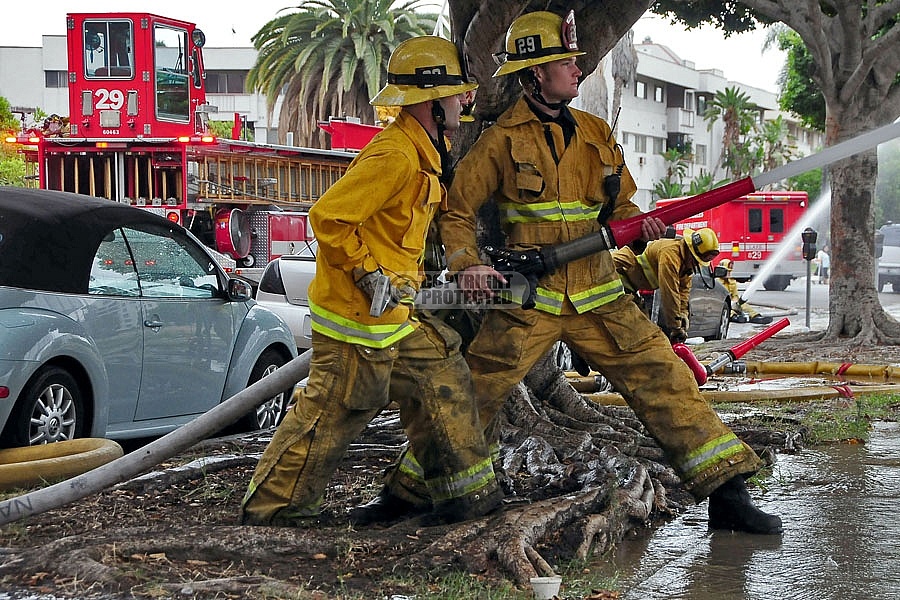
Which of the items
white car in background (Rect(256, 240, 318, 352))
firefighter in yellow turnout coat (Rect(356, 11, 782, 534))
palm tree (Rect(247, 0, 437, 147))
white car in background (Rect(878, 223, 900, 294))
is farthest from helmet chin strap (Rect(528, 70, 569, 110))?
white car in background (Rect(878, 223, 900, 294))

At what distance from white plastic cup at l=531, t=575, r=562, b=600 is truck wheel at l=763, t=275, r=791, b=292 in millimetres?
30459

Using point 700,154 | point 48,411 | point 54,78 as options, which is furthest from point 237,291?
point 700,154

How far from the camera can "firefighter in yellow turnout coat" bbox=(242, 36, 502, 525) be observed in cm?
416

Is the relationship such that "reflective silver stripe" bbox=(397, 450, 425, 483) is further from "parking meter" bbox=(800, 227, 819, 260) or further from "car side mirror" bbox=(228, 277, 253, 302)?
"parking meter" bbox=(800, 227, 819, 260)

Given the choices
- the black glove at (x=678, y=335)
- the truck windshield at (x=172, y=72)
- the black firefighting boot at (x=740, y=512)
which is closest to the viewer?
the black firefighting boot at (x=740, y=512)

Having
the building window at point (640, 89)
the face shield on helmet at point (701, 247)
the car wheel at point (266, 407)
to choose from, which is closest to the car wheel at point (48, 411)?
the car wheel at point (266, 407)

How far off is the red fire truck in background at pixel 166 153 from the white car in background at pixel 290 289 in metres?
5.38

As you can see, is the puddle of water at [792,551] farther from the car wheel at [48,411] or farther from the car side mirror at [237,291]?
the car side mirror at [237,291]

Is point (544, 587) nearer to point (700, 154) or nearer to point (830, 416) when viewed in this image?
point (830, 416)

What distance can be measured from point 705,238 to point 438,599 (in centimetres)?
530

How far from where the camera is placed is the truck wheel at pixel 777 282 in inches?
1298

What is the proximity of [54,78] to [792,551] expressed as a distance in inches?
2331

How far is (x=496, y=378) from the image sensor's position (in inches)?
184

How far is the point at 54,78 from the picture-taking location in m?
58.2
